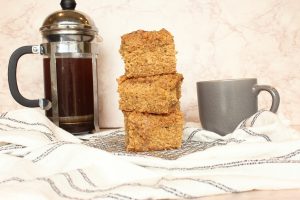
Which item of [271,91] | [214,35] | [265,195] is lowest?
[265,195]

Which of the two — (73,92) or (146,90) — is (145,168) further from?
(73,92)

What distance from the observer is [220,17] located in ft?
3.51

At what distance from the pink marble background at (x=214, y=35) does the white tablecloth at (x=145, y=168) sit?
0.32 metres

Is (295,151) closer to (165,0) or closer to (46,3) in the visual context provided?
(165,0)

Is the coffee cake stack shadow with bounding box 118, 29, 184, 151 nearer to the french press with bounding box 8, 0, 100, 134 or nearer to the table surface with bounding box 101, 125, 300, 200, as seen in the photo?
the french press with bounding box 8, 0, 100, 134

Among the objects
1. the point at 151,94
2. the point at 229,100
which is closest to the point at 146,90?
the point at 151,94

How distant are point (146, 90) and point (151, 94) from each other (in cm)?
1

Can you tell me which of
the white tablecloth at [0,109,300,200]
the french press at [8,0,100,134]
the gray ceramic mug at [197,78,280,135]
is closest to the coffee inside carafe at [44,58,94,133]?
the french press at [8,0,100,134]

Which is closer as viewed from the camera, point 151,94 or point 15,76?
point 151,94

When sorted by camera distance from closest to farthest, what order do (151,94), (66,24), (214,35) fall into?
(151,94)
(66,24)
(214,35)

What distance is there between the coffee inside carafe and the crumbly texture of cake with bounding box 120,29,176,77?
0.18 m

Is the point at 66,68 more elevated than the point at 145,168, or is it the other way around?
the point at 66,68

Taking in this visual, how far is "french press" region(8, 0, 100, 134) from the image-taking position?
90cm

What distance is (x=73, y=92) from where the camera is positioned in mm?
917
